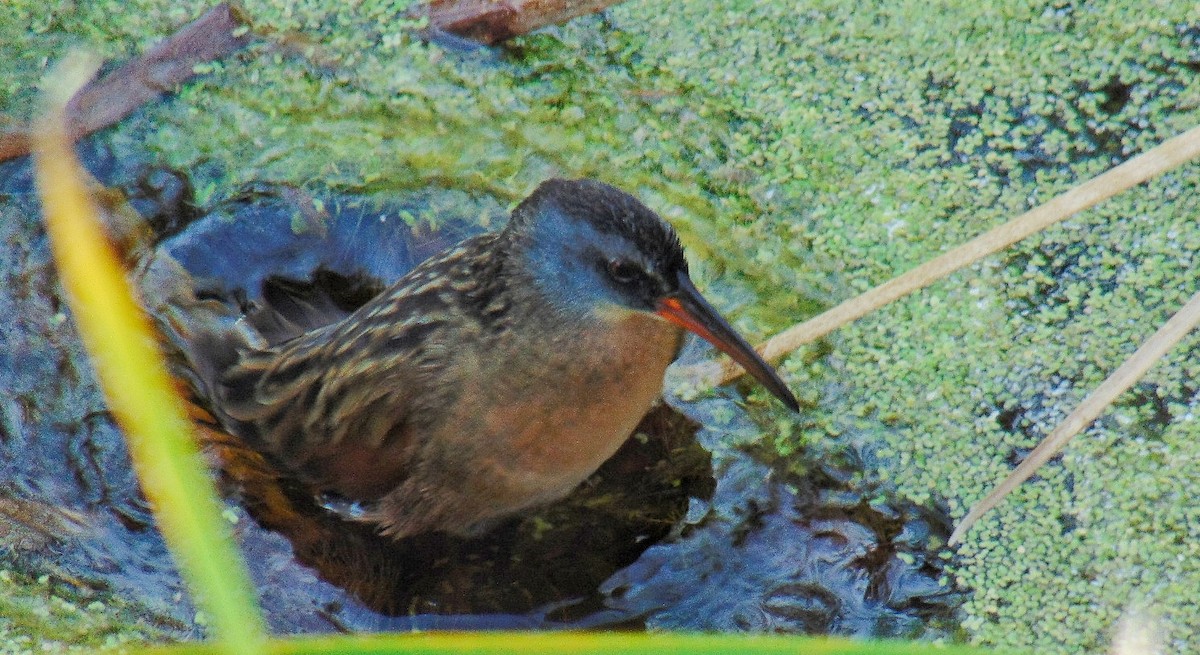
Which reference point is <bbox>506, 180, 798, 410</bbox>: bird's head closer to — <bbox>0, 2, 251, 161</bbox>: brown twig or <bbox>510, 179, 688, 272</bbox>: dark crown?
<bbox>510, 179, 688, 272</bbox>: dark crown

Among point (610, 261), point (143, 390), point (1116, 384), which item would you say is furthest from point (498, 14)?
point (143, 390)

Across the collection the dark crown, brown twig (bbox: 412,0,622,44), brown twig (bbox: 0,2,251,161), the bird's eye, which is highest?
brown twig (bbox: 412,0,622,44)

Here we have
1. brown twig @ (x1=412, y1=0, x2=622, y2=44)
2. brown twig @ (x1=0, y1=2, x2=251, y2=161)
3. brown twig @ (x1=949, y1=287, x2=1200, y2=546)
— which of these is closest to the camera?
brown twig @ (x1=949, y1=287, x2=1200, y2=546)

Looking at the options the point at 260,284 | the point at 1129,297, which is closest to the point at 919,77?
the point at 1129,297

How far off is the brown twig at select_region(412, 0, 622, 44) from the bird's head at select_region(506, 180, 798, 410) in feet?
4.07

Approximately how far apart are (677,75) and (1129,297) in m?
1.37

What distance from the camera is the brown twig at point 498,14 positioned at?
358 cm

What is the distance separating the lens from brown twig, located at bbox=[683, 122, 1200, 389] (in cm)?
216

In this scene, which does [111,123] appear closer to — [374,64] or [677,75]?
[374,64]

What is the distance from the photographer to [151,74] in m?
3.61

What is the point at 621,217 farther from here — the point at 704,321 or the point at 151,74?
the point at 151,74

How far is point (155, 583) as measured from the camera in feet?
8.24

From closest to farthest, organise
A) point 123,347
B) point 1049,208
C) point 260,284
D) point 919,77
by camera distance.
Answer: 1. point 123,347
2. point 1049,208
3. point 260,284
4. point 919,77

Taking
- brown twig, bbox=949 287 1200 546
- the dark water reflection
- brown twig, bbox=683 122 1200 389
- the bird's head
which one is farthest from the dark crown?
brown twig, bbox=949 287 1200 546
